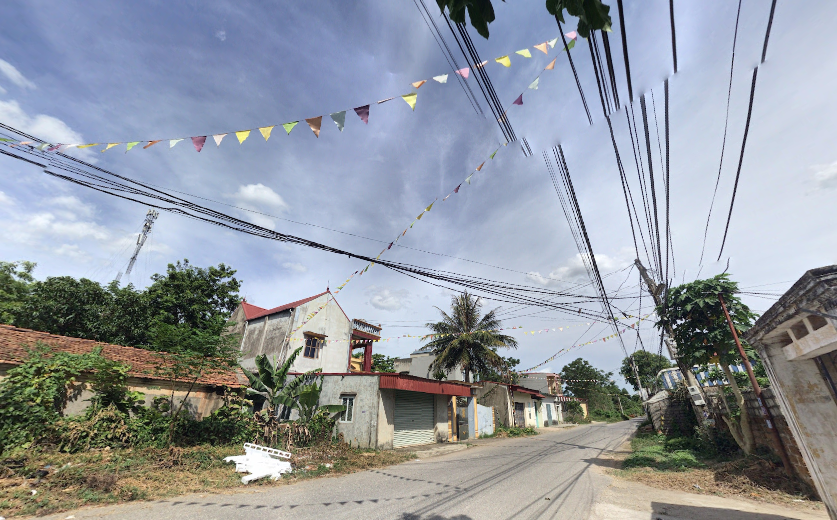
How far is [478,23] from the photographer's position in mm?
2094

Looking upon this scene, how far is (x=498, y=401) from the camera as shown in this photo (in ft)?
86.7

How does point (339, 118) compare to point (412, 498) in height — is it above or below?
above

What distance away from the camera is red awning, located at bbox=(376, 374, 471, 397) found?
1485 cm

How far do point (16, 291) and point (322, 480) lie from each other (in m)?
24.6

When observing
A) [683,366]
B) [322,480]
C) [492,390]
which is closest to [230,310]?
[322,480]

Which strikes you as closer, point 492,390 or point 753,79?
point 753,79

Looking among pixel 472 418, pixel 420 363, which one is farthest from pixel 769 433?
pixel 420 363

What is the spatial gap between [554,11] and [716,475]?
11180mm

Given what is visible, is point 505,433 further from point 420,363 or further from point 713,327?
point 713,327

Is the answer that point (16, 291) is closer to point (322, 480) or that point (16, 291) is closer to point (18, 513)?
point (18, 513)

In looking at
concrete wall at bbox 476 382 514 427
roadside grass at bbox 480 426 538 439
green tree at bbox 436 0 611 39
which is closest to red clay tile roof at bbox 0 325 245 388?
green tree at bbox 436 0 611 39

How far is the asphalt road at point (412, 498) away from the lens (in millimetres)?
5855

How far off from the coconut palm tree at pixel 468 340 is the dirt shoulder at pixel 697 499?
1488 cm

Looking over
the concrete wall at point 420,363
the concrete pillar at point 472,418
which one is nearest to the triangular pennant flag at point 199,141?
the concrete pillar at point 472,418
